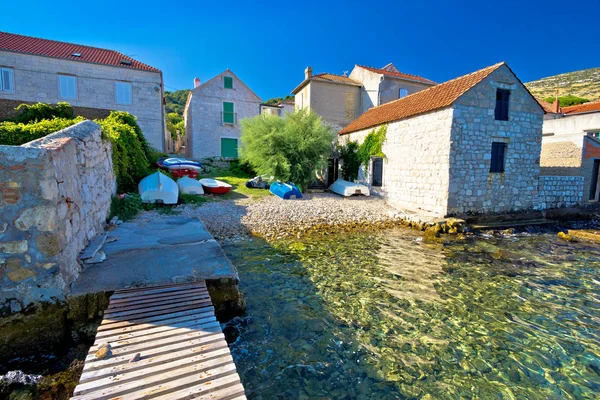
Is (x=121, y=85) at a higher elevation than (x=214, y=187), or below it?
higher

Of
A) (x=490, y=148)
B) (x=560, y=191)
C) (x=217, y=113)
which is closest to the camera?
(x=490, y=148)

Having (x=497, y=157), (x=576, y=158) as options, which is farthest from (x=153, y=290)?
(x=576, y=158)

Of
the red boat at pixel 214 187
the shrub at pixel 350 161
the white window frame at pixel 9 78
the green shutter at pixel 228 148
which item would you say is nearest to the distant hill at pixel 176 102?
the green shutter at pixel 228 148

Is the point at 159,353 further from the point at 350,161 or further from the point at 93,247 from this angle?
the point at 350,161

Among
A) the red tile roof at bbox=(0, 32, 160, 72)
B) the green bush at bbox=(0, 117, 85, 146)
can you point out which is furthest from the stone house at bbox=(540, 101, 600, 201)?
the red tile roof at bbox=(0, 32, 160, 72)

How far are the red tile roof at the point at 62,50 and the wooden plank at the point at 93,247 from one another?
17.8 m

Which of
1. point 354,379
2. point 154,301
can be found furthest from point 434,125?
point 154,301

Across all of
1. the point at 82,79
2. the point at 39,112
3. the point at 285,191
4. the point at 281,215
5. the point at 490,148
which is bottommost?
the point at 281,215

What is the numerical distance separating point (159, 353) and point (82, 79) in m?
21.3

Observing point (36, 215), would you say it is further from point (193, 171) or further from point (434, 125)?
point (434, 125)

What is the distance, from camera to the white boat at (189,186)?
39.4 feet

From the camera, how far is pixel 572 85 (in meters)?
46.0

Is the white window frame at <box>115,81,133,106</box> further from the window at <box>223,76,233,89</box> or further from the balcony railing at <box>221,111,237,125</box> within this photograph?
the window at <box>223,76,233,89</box>

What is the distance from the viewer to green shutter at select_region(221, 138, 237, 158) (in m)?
23.0
